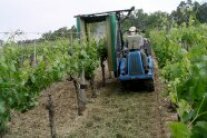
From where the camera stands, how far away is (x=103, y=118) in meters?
9.15

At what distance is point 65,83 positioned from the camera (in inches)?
577

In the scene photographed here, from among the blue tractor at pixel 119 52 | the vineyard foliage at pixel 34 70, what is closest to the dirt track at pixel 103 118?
the blue tractor at pixel 119 52

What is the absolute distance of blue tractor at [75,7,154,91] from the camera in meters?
11.1

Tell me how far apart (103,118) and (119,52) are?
3.32 metres

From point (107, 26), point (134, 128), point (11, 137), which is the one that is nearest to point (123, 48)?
point (107, 26)

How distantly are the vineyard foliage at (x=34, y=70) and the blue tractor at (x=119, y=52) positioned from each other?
1.50 ft

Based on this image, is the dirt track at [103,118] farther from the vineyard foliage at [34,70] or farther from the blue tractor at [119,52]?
the vineyard foliage at [34,70]

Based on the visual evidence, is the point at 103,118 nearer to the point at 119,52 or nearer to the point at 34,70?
the point at 34,70

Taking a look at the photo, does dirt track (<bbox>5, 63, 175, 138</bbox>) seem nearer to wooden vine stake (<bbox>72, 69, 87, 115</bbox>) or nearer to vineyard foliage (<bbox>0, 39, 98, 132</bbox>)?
wooden vine stake (<bbox>72, 69, 87, 115</bbox>)

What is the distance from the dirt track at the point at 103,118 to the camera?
802cm

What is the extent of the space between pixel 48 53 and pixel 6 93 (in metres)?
4.34

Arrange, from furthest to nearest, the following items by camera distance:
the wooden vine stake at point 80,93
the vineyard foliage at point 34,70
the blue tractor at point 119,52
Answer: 1. the blue tractor at point 119,52
2. the wooden vine stake at point 80,93
3. the vineyard foliage at point 34,70

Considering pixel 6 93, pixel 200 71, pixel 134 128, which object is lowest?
pixel 134 128

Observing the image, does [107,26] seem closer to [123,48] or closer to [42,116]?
[123,48]
